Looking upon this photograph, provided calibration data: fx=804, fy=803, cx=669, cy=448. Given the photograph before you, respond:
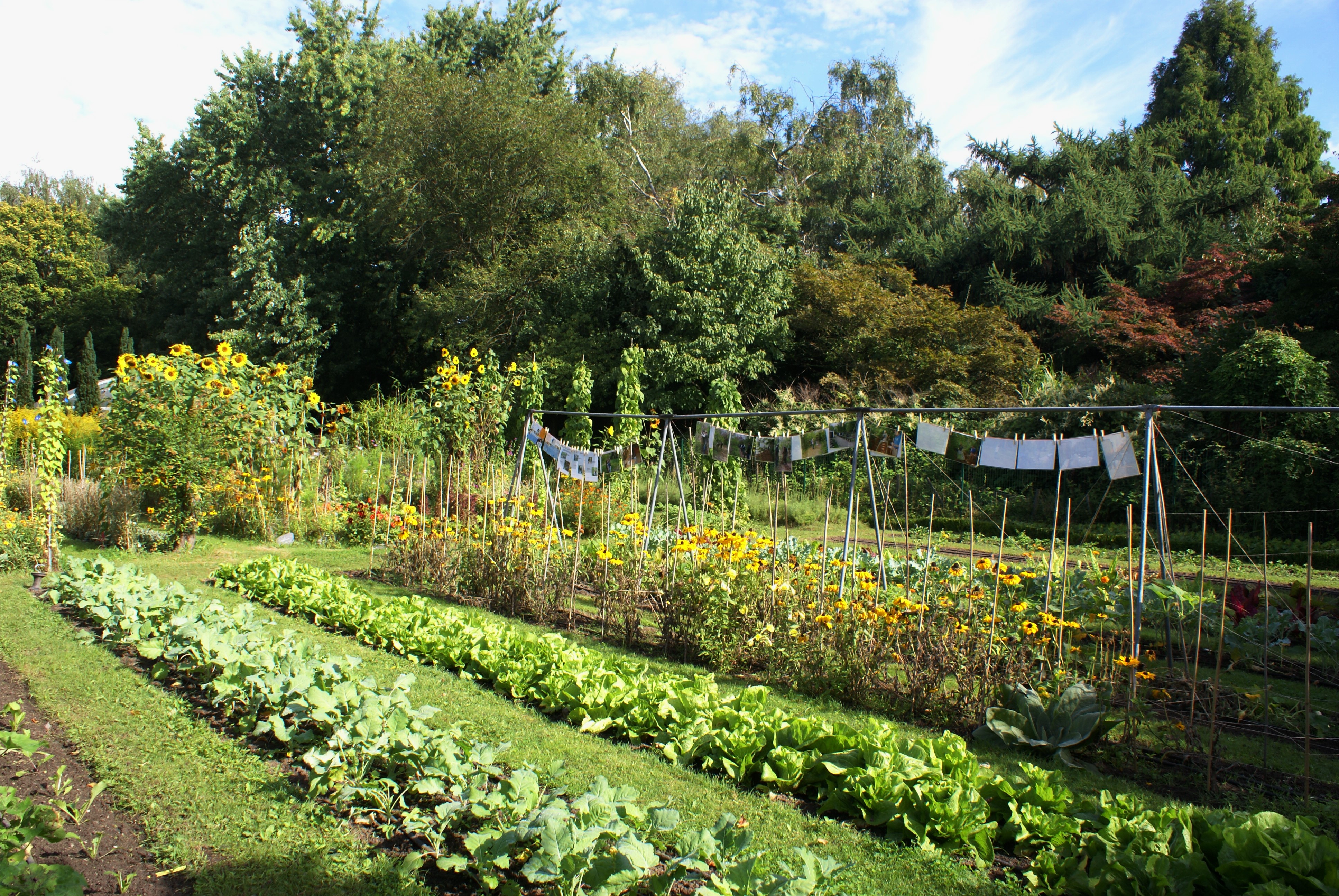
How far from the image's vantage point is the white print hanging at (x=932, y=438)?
16.3 feet

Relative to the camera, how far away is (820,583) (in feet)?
16.0

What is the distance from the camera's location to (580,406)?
15969mm

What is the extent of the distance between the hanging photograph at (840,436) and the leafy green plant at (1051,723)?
1.94m

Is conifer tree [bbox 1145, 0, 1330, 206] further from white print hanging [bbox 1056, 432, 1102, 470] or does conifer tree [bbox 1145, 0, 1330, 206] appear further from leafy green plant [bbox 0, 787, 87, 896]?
leafy green plant [bbox 0, 787, 87, 896]

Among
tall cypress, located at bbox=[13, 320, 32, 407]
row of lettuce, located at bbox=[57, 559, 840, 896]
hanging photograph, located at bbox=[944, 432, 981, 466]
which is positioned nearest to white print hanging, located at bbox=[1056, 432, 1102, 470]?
hanging photograph, located at bbox=[944, 432, 981, 466]

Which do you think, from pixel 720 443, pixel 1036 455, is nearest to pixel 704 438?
pixel 720 443

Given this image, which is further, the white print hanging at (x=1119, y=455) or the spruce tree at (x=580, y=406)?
the spruce tree at (x=580, y=406)

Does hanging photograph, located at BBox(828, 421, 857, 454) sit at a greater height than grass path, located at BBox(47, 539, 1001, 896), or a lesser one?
greater

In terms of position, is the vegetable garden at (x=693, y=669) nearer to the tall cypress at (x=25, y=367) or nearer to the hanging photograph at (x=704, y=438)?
the hanging photograph at (x=704, y=438)

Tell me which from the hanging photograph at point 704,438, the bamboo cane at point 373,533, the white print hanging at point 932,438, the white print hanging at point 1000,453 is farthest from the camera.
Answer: the bamboo cane at point 373,533

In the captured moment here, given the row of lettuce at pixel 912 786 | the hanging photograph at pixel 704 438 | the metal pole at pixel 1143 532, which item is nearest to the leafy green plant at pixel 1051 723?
the metal pole at pixel 1143 532

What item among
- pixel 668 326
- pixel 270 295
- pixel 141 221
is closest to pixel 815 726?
pixel 668 326

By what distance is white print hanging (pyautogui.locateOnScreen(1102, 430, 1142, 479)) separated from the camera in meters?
4.38

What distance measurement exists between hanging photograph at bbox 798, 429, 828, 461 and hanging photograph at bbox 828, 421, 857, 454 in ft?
0.09
